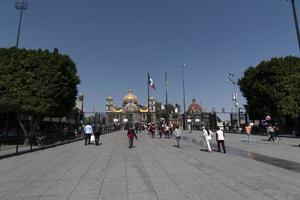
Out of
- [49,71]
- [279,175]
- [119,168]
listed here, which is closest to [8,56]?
[49,71]

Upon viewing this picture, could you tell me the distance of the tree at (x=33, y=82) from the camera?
110 feet

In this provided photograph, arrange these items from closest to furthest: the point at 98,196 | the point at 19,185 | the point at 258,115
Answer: the point at 98,196 < the point at 19,185 < the point at 258,115

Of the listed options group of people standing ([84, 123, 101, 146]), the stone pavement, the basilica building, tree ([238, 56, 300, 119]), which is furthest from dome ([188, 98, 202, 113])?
the stone pavement

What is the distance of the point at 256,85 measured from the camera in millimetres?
→ 52125

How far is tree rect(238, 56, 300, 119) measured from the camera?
48125 mm

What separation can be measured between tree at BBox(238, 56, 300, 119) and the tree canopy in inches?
1076

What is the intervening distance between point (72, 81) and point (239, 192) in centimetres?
3152

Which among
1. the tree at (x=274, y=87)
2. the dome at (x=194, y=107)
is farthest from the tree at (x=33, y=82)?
the dome at (x=194, y=107)

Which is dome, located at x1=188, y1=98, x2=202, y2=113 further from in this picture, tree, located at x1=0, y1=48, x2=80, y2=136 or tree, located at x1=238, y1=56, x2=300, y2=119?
tree, located at x1=0, y1=48, x2=80, y2=136

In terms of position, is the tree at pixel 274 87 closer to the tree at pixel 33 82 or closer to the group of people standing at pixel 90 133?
the tree at pixel 33 82

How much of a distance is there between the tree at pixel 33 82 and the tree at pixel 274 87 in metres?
27.3

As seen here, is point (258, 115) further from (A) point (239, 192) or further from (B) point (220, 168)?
(A) point (239, 192)

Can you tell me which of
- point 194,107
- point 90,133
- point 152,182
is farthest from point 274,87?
point 194,107

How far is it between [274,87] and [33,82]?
3138cm
